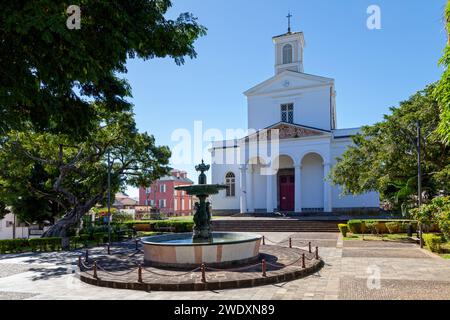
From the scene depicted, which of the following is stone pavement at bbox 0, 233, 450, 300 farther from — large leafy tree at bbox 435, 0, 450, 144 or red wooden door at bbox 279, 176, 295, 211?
red wooden door at bbox 279, 176, 295, 211

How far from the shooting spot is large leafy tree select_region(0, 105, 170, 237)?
73.6ft

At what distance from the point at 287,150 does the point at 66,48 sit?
94.1 ft

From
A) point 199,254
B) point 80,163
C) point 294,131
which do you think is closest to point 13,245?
point 80,163

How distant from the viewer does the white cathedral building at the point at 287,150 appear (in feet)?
109

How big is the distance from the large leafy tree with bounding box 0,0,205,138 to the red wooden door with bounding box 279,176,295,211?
93.6 feet

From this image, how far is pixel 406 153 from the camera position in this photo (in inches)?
850

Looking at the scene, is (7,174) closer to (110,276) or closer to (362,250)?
(110,276)

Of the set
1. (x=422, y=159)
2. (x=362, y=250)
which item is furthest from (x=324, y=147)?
(x=362, y=250)

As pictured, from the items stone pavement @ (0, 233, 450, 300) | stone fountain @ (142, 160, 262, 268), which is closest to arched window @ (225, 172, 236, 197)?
stone pavement @ (0, 233, 450, 300)

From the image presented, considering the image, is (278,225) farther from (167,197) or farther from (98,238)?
(167,197)

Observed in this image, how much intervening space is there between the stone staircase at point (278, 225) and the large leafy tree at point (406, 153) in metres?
4.81

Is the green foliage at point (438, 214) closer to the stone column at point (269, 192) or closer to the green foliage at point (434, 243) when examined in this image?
the green foliage at point (434, 243)

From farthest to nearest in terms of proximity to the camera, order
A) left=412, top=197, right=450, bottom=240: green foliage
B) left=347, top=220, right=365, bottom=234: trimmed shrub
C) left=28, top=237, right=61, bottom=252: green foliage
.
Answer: left=347, top=220, right=365, bottom=234: trimmed shrub
left=28, top=237, right=61, bottom=252: green foliage
left=412, top=197, right=450, bottom=240: green foliage
